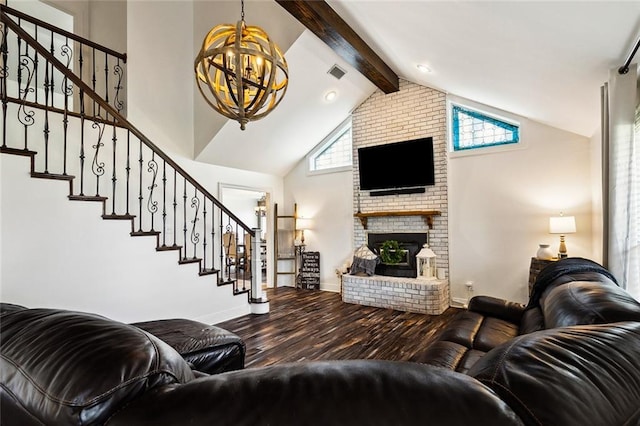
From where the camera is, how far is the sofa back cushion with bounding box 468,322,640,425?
54 centimetres

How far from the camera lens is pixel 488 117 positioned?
4840 millimetres

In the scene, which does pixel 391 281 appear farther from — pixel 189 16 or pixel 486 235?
pixel 189 16

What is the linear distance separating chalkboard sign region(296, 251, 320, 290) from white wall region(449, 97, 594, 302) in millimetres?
2604

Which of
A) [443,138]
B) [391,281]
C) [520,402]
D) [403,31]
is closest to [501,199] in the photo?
[443,138]

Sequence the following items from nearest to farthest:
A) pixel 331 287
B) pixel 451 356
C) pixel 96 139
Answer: pixel 451 356, pixel 96 139, pixel 331 287

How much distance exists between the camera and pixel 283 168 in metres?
6.66

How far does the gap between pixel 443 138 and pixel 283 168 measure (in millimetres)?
3270

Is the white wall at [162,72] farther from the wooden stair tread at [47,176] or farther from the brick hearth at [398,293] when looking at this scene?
the brick hearth at [398,293]

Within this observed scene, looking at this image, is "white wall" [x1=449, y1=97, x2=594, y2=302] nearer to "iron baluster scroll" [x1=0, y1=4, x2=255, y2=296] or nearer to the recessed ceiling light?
the recessed ceiling light

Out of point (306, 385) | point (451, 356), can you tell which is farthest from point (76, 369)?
point (451, 356)

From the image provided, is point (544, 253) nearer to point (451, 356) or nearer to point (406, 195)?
point (406, 195)

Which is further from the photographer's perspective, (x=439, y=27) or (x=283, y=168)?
(x=283, y=168)

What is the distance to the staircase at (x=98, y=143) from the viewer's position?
330 centimetres

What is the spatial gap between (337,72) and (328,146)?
1802 mm
